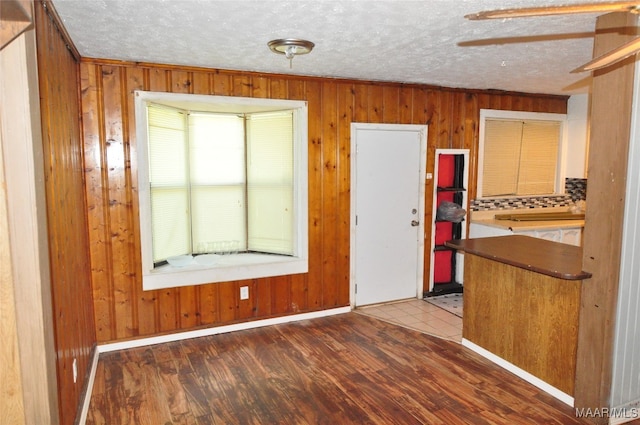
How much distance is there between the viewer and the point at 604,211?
2492 mm

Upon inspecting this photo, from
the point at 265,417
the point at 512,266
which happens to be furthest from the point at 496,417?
the point at 265,417

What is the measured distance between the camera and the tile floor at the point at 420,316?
4056 mm

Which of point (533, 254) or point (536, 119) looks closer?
point (533, 254)

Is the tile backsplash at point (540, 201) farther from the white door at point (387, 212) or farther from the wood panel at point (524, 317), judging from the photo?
the wood panel at point (524, 317)

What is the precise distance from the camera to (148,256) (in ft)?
12.0

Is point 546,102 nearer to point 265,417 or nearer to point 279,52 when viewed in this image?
point 279,52

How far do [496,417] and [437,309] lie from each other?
202 cm

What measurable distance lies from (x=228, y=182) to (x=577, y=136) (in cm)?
444

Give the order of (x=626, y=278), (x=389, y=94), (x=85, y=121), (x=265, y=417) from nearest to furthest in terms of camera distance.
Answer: (x=626, y=278) → (x=265, y=417) → (x=85, y=121) → (x=389, y=94)

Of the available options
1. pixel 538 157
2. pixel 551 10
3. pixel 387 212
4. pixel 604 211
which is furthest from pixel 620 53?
pixel 538 157

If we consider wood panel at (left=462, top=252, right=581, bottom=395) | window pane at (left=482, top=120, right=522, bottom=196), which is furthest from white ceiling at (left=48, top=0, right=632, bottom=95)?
wood panel at (left=462, top=252, right=581, bottom=395)

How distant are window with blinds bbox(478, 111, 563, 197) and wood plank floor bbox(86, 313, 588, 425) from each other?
244 cm

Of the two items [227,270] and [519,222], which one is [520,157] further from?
[227,270]

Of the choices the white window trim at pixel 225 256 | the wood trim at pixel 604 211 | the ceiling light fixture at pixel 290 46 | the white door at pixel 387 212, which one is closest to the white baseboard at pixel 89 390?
the white window trim at pixel 225 256
